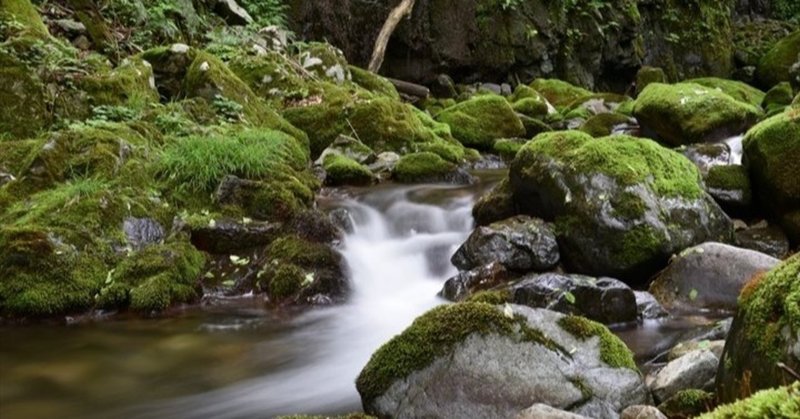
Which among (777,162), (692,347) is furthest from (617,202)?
(692,347)

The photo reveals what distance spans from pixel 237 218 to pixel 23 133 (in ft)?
9.89

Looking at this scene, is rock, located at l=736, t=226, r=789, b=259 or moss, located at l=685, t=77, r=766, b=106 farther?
moss, located at l=685, t=77, r=766, b=106

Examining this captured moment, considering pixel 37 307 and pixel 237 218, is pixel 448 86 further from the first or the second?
pixel 37 307

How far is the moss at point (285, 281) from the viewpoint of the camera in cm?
611

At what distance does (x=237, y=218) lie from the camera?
6832 mm

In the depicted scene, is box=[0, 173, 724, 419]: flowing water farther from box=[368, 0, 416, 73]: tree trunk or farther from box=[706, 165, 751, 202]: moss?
box=[368, 0, 416, 73]: tree trunk

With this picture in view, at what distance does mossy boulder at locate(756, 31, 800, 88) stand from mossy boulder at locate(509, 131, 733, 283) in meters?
17.6

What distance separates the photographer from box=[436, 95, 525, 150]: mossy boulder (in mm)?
13414

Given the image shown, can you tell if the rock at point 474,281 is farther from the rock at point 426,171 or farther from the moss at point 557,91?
the moss at point 557,91

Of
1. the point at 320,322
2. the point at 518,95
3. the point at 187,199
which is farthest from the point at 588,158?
the point at 518,95

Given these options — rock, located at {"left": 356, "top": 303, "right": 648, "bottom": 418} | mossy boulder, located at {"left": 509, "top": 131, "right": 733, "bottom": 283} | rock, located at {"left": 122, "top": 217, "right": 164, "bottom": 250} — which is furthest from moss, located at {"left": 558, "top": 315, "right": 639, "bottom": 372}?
rock, located at {"left": 122, "top": 217, "right": 164, "bottom": 250}

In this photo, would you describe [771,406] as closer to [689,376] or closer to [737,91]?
[689,376]

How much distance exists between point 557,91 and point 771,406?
18.6 meters

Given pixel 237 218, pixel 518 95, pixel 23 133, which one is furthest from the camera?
pixel 518 95
